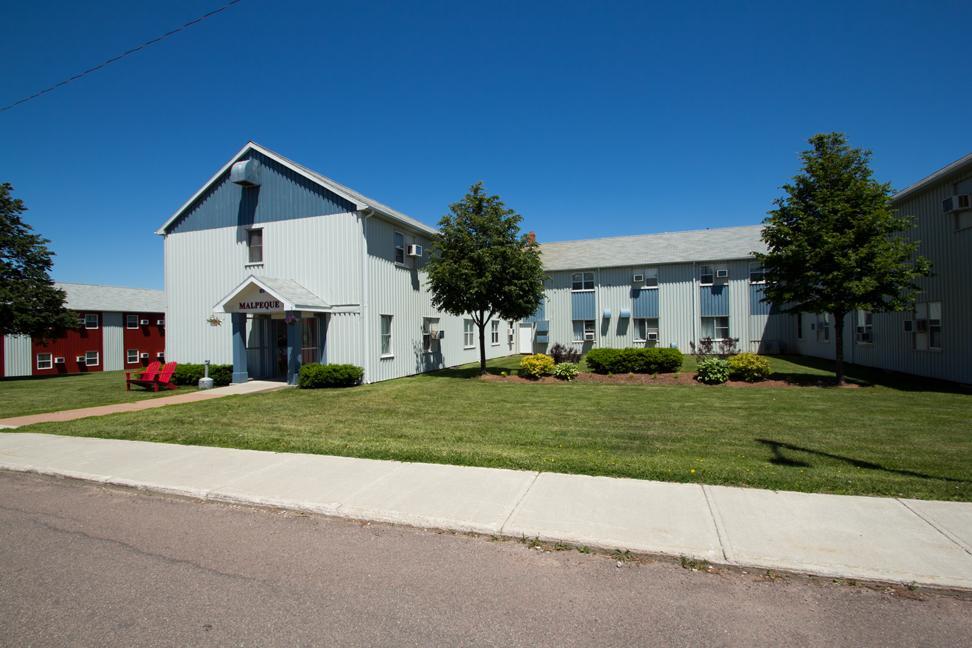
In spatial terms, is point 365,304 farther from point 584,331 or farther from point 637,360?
point 584,331

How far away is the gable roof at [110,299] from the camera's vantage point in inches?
1368

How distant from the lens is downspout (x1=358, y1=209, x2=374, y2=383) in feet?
56.2

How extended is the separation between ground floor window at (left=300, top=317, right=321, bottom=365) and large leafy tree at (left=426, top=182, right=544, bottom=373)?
4455 millimetres

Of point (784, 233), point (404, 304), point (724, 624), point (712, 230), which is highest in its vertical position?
point (712, 230)

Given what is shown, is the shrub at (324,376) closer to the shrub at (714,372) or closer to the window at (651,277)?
the shrub at (714,372)

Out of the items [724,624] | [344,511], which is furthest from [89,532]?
[724,624]

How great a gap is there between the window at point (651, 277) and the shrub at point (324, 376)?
20.6m

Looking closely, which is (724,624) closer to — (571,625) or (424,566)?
(571,625)

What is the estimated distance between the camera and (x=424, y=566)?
13.9 ft

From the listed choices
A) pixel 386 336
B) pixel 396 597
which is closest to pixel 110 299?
pixel 386 336

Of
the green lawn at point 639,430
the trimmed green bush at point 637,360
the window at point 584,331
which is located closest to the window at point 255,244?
the green lawn at point 639,430

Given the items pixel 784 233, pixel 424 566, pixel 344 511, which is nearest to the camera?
pixel 424 566

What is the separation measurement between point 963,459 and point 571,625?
707cm

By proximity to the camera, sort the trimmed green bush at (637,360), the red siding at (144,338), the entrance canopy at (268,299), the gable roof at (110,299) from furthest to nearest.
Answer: the red siding at (144,338), the gable roof at (110,299), the trimmed green bush at (637,360), the entrance canopy at (268,299)
